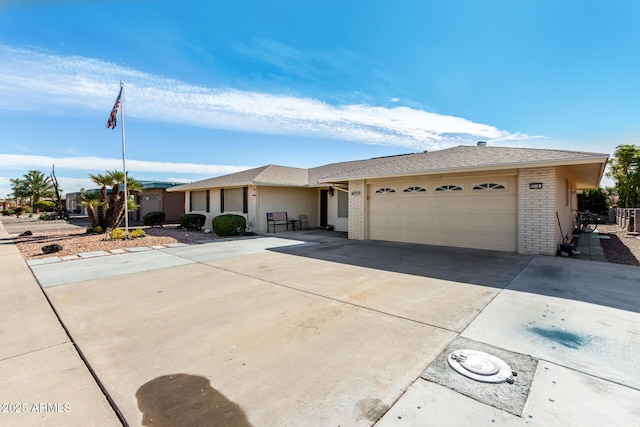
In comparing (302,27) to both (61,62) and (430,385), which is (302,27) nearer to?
(61,62)

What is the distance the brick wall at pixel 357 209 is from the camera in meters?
11.6

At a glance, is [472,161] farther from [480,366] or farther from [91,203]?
[91,203]

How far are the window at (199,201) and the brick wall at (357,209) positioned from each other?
382 inches

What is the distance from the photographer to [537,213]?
7.87m

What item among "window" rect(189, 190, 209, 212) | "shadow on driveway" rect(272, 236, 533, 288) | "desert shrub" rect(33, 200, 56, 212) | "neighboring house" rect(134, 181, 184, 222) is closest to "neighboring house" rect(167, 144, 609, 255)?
"shadow on driveway" rect(272, 236, 533, 288)

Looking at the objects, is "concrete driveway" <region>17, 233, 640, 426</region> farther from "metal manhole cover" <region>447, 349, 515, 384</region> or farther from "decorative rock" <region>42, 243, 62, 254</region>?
"decorative rock" <region>42, 243, 62, 254</region>

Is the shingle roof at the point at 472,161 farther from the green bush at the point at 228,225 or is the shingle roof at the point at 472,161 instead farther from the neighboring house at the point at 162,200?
the neighboring house at the point at 162,200

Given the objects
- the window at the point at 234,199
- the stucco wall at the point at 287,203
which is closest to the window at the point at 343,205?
the stucco wall at the point at 287,203

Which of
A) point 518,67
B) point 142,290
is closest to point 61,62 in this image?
point 142,290

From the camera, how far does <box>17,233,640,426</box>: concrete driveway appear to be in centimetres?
213

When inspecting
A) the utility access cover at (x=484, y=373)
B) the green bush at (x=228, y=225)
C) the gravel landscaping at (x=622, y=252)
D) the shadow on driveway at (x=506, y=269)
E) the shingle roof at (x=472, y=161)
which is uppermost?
the shingle roof at (x=472, y=161)

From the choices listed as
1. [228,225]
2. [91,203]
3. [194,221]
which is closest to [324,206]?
[228,225]

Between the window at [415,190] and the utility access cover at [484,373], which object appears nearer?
the utility access cover at [484,373]

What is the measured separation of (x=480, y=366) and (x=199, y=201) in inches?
718
